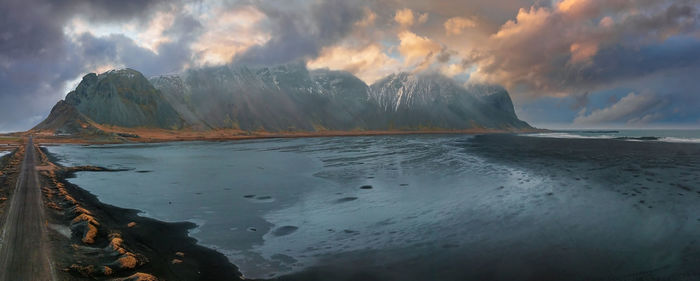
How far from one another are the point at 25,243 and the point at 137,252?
5.09 m

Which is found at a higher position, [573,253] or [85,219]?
[85,219]

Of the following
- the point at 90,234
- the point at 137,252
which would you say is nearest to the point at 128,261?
the point at 137,252

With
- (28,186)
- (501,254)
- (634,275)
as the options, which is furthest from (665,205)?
(28,186)

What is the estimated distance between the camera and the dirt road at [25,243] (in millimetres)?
11395

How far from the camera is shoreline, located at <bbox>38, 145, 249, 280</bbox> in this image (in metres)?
→ 12.0

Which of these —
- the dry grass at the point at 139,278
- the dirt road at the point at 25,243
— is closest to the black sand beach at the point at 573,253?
the dry grass at the point at 139,278

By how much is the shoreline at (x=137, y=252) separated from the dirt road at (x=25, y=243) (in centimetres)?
46

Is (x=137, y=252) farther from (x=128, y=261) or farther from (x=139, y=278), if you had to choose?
(x=139, y=278)

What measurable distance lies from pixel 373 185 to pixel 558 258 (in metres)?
20.7

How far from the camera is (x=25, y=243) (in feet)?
46.7

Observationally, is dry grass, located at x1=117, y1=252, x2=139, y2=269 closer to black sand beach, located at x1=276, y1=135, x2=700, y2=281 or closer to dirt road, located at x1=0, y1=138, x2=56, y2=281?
dirt road, located at x1=0, y1=138, x2=56, y2=281

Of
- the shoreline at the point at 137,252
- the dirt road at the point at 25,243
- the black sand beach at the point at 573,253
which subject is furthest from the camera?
the black sand beach at the point at 573,253

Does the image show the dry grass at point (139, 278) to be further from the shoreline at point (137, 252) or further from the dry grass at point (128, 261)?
the dry grass at point (128, 261)

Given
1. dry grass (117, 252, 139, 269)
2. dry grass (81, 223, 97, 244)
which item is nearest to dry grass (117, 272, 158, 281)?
dry grass (117, 252, 139, 269)
